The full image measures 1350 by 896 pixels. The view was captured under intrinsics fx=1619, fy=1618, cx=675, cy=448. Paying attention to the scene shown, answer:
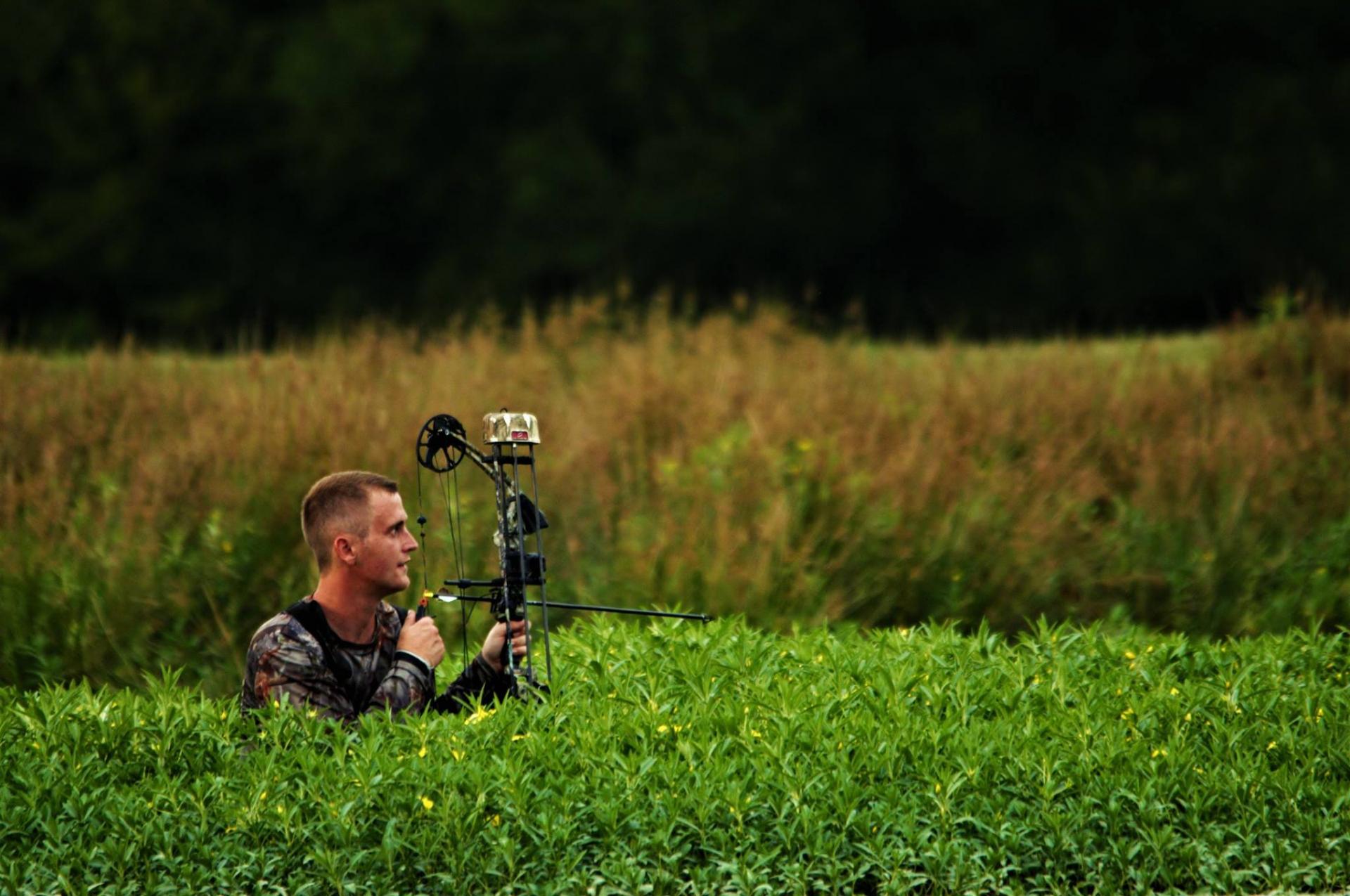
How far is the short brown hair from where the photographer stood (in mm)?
5941

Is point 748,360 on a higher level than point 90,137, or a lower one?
lower

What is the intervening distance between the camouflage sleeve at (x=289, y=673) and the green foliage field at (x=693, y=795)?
3.6 inches

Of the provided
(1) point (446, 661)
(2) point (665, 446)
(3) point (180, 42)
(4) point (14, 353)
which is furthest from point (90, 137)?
(1) point (446, 661)

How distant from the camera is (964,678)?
6871 mm

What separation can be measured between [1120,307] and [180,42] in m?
18.1

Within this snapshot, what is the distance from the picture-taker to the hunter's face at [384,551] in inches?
232

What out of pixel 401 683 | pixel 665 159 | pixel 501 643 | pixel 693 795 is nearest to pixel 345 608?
pixel 401 683

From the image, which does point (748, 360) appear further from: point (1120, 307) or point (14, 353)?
point (1120, 307)

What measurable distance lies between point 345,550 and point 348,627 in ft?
1.06

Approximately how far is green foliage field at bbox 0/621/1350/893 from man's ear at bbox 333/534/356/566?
0.62m

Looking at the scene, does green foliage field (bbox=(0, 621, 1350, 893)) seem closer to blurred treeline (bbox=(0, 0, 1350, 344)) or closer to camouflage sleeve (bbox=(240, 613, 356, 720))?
camouflage sleeve (bbox=(240, 613, 356, 720))

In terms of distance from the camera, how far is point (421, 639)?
5957mm

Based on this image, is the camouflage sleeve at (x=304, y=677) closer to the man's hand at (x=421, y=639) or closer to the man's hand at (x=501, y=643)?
the man's hand at (x=421, y=639)

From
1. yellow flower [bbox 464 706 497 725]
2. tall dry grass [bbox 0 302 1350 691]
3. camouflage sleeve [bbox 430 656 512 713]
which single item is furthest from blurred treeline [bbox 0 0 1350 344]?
yellow flower [bbox 464 706 497 725]
